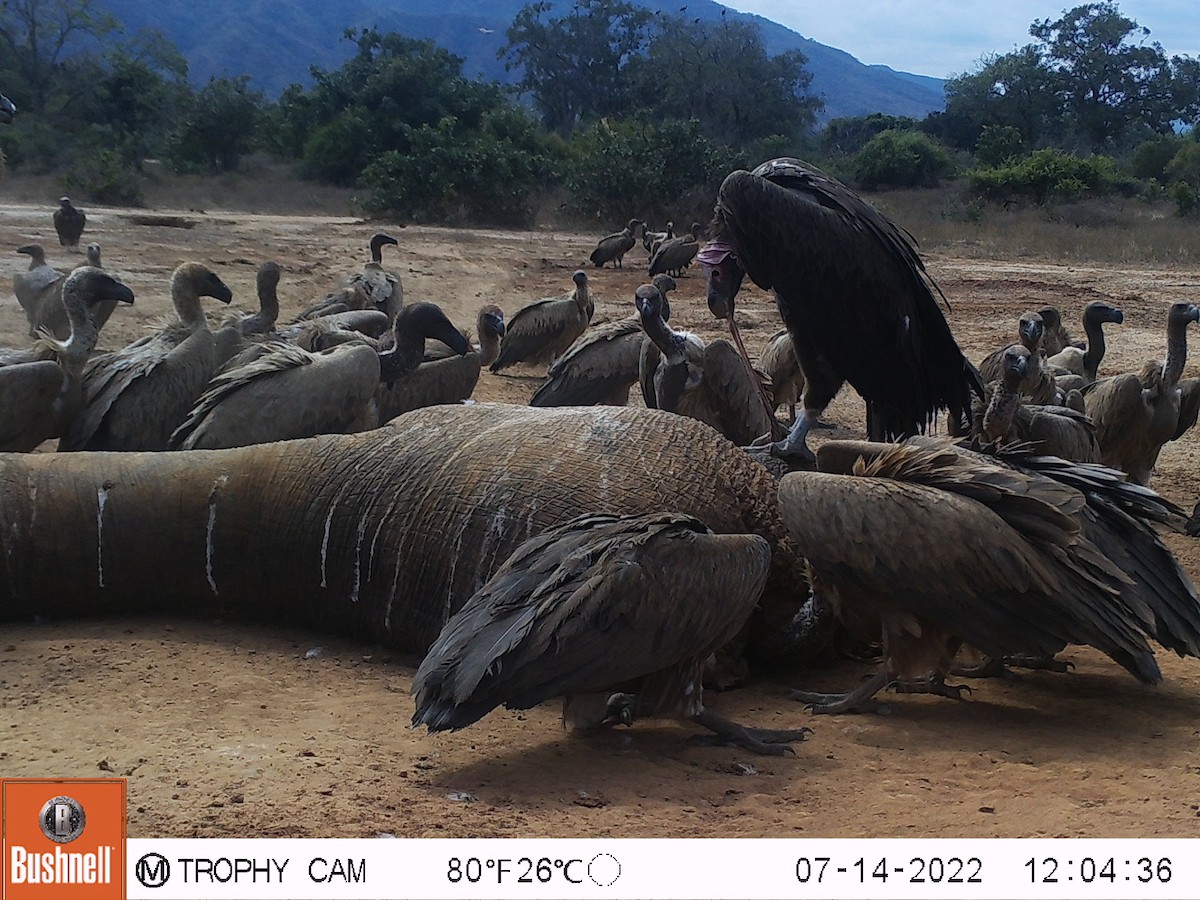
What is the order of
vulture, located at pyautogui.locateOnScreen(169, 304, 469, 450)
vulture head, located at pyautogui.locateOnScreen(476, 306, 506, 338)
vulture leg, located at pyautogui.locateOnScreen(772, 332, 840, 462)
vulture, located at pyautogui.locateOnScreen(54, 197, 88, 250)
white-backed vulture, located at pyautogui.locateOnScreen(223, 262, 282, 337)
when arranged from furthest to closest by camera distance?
vulture, located at pyautogui.locateOnScreen(54, 197, 88, 250) → vulture head, located at pyautogui.locateOnScreen(476, 306, 506, 338) → white-backed vulture, located at pyautogui.locateOnScreen(223, 262, 282, 337) → vulture leg, located at pyautogui.locateOnScreen(772, 332, 840, 462) → vulture, located at pyautogui.locateOnScreen(169, 304, 469, 450)

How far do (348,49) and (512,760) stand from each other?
16448 cm

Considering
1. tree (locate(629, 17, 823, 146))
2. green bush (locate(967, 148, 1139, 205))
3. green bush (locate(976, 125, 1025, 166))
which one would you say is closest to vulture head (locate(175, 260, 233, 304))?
green bush (locate(967, 148, 1139, 205))

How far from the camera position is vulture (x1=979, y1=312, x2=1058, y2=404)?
838 centimetres

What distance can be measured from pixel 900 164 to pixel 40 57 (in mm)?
28915

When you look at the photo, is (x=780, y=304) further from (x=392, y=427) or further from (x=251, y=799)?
(x=251, y=799)

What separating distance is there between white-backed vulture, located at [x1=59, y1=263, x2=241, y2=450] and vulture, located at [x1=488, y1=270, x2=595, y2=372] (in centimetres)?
556

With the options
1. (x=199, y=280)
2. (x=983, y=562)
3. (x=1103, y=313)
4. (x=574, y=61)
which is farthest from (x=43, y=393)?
(x=574, y=61)

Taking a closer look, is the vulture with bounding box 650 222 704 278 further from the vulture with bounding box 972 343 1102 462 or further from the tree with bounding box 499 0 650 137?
the tree with bounding box 499 0 650 137

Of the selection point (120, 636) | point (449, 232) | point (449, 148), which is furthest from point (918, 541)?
point (449, 148)

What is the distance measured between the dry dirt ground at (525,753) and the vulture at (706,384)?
3.19 m

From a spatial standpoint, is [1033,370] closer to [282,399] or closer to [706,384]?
[706,384]

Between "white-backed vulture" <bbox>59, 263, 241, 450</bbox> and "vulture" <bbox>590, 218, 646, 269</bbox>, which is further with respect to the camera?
"vulture" <bbox>590, 218, 646, 269</bbox>

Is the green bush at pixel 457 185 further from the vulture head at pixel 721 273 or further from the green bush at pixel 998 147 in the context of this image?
the vulture head at pixel 721 273

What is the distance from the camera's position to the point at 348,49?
158m
